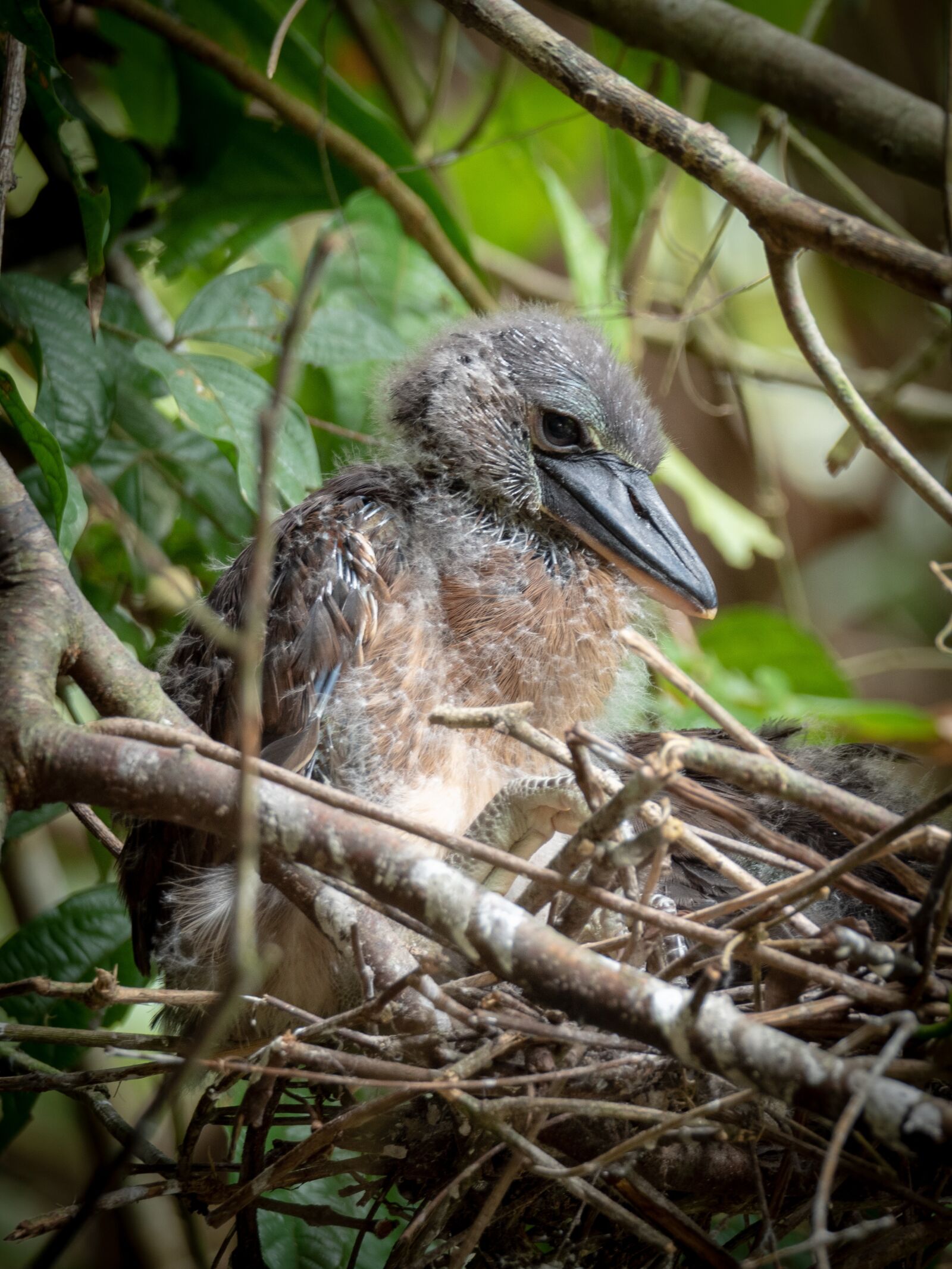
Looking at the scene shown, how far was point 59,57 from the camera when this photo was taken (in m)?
2.17

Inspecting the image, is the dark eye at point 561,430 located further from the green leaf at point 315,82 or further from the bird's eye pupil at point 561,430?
the green leaf at point 315,82

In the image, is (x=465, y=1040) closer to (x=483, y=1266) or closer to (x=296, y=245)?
(x=483, y=1266)

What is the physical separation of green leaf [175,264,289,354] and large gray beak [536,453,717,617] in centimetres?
48

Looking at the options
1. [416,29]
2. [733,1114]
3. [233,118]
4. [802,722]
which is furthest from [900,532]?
[733,1114]

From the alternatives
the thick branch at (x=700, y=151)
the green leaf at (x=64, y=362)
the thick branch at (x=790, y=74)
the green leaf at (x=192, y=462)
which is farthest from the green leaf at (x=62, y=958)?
the thick branch at (x=790, y=74)

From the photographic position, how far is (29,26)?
147 centimetres

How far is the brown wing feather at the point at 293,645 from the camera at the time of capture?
1461mm

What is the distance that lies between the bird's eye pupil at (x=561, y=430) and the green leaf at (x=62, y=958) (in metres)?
1.00

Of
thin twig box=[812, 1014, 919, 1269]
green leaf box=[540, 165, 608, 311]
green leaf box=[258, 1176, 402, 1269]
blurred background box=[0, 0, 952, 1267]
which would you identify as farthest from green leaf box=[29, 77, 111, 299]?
thin twig box=[812, 1014, 919, 1269]

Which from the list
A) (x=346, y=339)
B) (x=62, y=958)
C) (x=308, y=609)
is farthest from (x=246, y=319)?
(x=62, y=958)

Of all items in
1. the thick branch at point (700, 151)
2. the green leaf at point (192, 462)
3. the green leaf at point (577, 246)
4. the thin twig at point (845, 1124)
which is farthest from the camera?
the green leaf at point (577, 246)

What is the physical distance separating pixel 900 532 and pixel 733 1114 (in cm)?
383

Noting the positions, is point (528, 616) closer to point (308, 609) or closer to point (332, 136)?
point (308, 609)

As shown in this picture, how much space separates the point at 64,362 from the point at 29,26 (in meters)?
0.45
